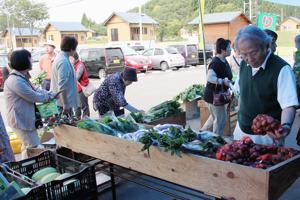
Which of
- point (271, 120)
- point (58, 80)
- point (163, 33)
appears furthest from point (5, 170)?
point (163, 33)

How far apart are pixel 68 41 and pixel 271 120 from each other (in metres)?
3.34

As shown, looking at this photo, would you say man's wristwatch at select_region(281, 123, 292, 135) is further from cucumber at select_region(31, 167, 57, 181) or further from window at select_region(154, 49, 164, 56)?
window at select_region(154, 49, 164, 56)

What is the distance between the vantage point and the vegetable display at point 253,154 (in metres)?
2.04

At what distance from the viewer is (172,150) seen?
7.50 ft

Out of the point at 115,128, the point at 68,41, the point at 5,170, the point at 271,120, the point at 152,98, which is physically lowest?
the point at 152,98

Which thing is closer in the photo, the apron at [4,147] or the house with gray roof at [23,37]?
the apron at [4,147]

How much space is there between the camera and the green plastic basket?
3660mm

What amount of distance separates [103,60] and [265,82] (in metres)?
14.8

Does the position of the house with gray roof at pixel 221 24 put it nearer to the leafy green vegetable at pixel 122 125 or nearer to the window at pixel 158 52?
the window at pixel 158 52

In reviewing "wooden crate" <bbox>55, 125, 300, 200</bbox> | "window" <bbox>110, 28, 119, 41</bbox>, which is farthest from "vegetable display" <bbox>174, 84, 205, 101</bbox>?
"window" <bbox>110, 28, 119, 41</bbox>

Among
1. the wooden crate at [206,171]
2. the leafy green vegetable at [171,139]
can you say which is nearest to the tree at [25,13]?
the wooden crate at [206,171]

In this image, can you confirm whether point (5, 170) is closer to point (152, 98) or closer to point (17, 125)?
point (17, 125)

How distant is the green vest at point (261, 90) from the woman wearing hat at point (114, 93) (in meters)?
1.62

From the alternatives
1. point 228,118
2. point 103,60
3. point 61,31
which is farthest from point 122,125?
point 61,31
